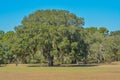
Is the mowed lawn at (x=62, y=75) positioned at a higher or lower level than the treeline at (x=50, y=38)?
lower

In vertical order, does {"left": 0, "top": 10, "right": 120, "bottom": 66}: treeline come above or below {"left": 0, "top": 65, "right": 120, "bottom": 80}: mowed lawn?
above

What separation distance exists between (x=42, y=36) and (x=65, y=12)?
8.43 meters

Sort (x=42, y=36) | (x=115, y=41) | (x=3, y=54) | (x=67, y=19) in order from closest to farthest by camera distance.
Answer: (x=42, y=36), (x=67, y=19), (x=3, y=54), (x=115, y=41)

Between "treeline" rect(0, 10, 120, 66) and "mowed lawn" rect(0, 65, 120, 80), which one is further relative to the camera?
"treeline" rect(0, 10, 120, 66)

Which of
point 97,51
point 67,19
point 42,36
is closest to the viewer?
point 42,36

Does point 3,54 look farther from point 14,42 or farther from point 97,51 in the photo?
point 97,51

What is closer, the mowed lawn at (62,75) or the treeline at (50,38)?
the mowed lawn at (62,75)

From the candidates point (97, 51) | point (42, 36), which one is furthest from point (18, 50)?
point (97, 51)

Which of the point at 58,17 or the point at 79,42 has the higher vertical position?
the point at 58,17

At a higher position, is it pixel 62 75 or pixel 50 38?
pixel 50 38

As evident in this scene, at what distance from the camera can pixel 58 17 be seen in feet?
186

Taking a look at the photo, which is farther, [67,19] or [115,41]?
[115,41]

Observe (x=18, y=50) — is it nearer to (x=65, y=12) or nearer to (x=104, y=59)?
(x=65, y=12)

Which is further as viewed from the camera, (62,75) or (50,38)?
(50,38)
